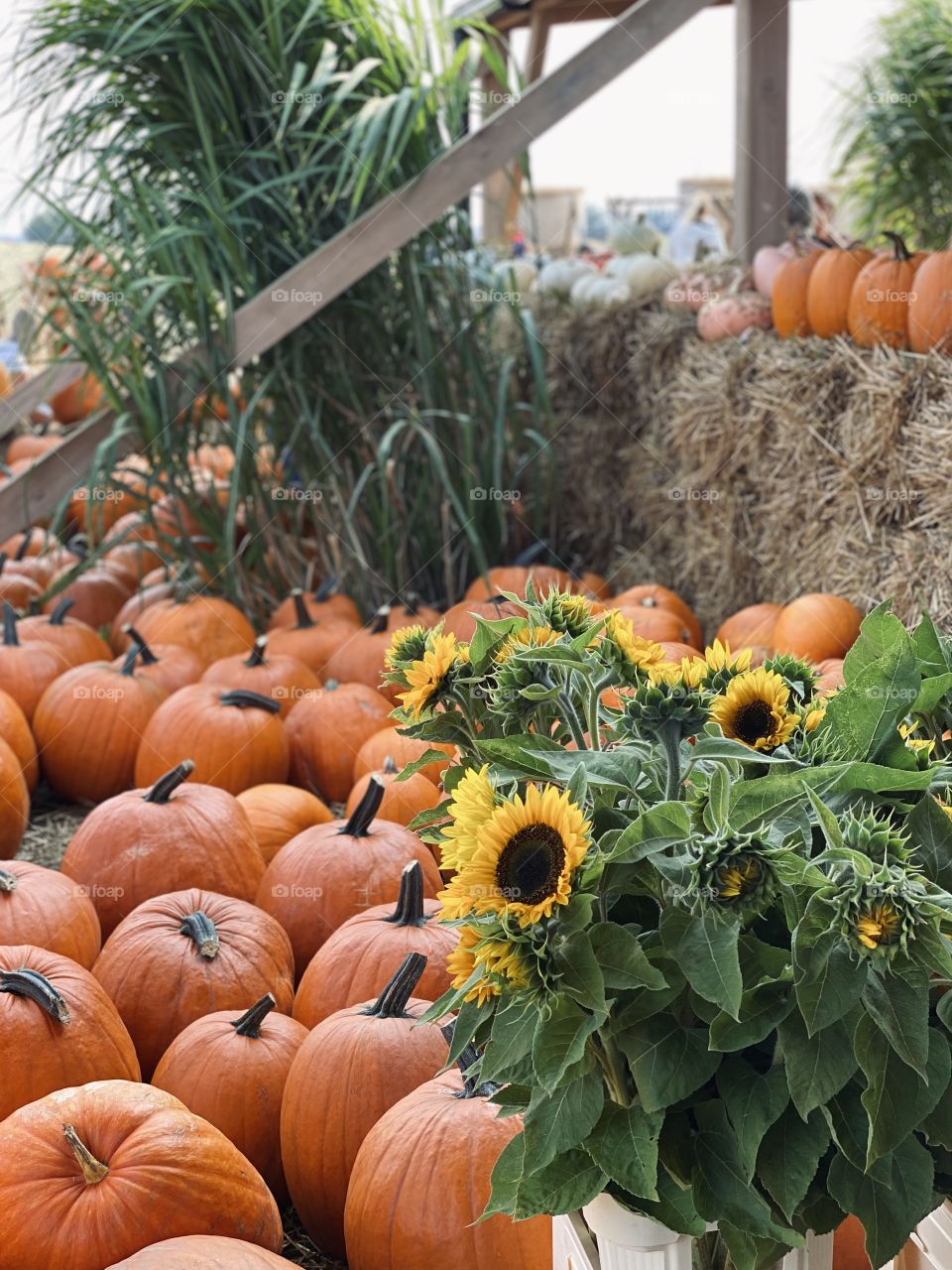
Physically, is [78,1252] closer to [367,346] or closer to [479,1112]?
[479,1112]

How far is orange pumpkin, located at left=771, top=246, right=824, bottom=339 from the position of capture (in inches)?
113

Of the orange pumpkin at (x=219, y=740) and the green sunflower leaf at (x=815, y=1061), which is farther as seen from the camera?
the orange pumpkin at (x=219, y=740)

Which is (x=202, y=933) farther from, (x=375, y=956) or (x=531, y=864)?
(x=531, y=864)

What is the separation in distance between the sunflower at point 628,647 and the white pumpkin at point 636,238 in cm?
336

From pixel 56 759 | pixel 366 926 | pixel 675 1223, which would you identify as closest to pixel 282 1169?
pixel 366 926

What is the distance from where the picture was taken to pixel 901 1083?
2.26 feet

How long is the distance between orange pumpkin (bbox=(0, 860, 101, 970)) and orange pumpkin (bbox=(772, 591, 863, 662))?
141 centimetres

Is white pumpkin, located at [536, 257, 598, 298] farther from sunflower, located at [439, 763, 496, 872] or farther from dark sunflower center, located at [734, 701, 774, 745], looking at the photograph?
sunflower, located at [439, 763, 496, 872]

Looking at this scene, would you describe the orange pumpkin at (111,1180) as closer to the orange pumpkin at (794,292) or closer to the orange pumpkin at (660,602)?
the orange pumpkin at (660,602)

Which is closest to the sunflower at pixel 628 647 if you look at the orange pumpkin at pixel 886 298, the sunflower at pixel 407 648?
the sunflower at pixel 407 648

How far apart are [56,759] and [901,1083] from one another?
7.39 ft

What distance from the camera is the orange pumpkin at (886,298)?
2570 mm

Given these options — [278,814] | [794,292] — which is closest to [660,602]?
[794,292]

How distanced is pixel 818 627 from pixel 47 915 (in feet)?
5.12
